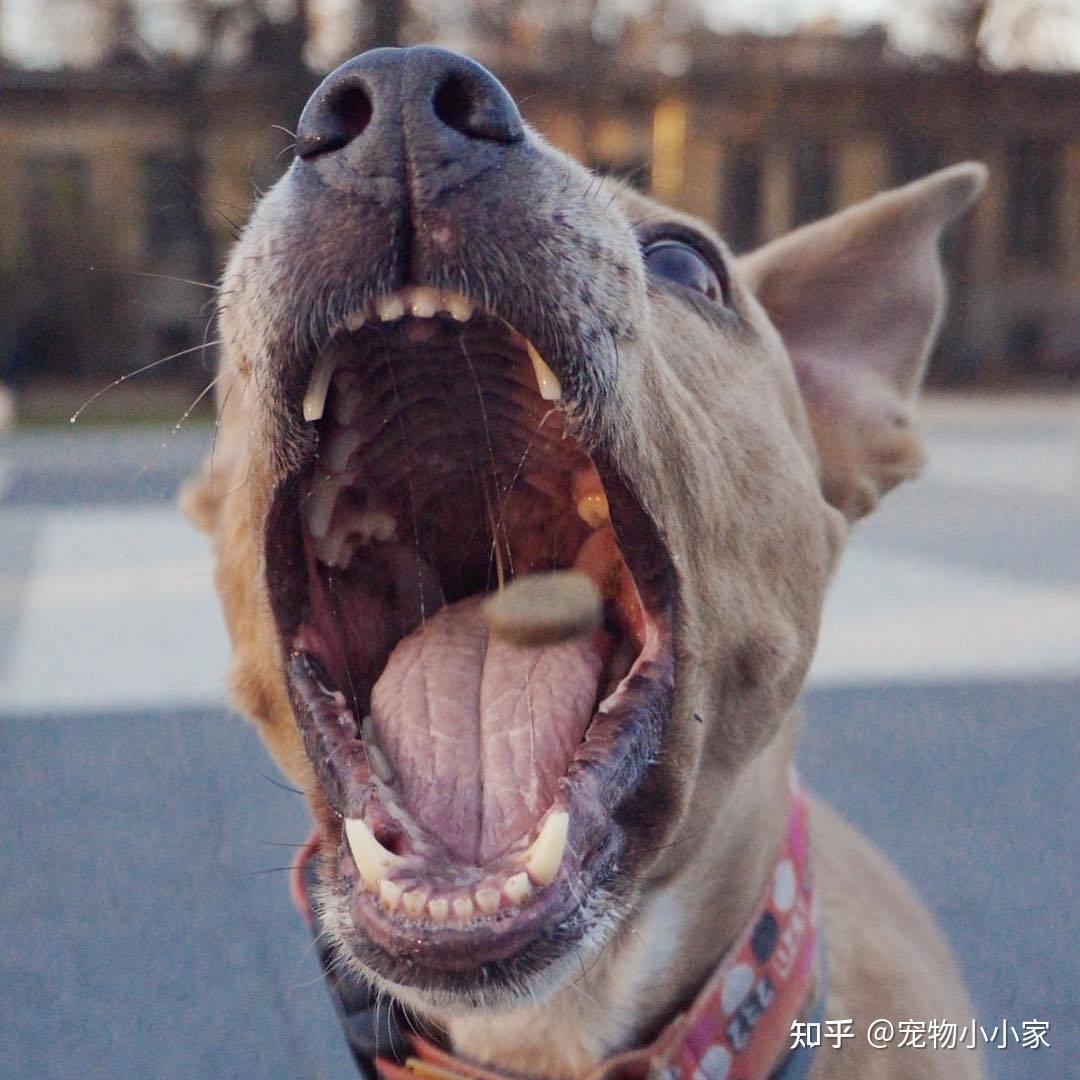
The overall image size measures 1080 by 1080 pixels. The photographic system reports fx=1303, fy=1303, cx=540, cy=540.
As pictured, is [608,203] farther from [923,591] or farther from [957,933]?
[923,591]

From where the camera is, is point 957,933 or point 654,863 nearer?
point 654,863

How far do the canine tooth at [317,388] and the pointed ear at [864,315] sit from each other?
127 cm

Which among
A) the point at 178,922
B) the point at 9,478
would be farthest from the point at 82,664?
the point at 9,478

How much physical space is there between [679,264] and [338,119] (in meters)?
0.90

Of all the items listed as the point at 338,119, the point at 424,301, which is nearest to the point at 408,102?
the point at 338,119

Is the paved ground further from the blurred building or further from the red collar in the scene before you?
the blurred building

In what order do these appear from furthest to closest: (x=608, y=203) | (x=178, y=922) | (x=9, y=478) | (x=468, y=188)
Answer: (x=9, y=478) → (x=178, y=922) → (x=608, y=203) → (x=468, y=188)

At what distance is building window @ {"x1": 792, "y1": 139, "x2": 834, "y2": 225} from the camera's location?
121 feet

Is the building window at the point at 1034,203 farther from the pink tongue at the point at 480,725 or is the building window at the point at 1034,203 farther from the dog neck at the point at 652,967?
the pink tongue at the point at 480,725

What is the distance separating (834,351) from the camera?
3.06 m

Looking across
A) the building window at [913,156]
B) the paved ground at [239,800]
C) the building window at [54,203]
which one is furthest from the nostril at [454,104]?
the building window at [913,156]

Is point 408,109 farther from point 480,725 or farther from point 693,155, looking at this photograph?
point 693,155

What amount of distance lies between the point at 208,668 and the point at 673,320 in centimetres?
440

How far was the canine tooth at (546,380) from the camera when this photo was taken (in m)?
1.93
